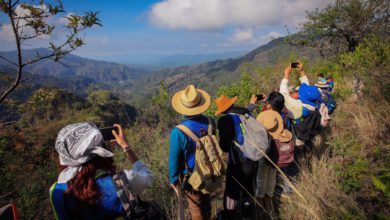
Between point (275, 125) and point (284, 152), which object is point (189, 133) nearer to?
point (275, 125)

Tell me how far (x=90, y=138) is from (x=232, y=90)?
6.48m

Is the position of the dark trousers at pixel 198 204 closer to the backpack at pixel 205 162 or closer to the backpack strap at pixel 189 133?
the backpack at pixel 205 162

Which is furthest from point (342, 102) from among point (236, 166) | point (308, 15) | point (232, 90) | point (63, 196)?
point (308, 15)

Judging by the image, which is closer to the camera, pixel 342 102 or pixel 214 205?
pixel 214 205

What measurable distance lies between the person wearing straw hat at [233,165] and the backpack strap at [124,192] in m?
1.43

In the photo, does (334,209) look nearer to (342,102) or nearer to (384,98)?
(384,98)

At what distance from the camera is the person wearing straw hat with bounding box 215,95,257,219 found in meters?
2.72

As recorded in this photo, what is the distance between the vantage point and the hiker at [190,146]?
7.97 feet

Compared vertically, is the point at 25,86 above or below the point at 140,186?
above

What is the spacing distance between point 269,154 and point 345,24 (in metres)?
14.2

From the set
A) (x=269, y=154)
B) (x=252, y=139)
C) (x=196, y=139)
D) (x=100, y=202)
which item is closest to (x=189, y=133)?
(x=196, y=139)

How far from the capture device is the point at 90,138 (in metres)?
1.54

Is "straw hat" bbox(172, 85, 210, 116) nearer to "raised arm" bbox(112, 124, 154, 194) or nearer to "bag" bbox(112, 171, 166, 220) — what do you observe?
"raised arm" bbox(112, 124, 154, 194)

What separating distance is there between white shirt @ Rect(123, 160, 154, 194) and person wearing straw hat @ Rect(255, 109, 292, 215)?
1757 mm
